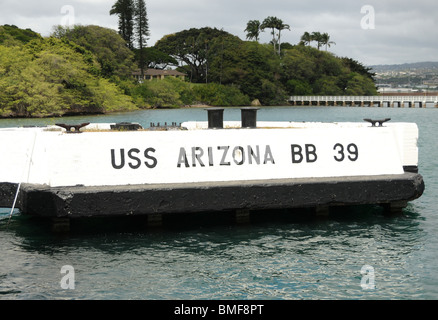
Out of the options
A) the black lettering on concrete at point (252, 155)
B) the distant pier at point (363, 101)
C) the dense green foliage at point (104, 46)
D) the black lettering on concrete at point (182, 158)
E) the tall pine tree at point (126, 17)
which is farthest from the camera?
the distant pier at point (363, 101)

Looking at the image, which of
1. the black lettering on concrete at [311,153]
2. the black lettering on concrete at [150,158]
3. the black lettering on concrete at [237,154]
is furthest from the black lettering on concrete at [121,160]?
the black lettering on concrete at [311,153]

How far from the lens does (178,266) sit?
10.8m

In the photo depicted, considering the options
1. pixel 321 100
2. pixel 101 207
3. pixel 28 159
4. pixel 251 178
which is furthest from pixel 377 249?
pixel 321 100

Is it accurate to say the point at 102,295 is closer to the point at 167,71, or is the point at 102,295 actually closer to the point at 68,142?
the point at 68,142

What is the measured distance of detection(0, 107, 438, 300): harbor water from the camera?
965 centimetres

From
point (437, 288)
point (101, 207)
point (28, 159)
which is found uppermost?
point (28, 159)

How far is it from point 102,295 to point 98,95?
74.9 m

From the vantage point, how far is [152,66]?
458 feet

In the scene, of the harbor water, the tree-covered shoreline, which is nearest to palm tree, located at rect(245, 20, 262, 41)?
the tree-covered shoreline

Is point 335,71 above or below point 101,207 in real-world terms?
above

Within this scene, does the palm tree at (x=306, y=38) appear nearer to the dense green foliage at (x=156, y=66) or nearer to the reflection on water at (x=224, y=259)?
the dense green foliage at (x=156, y=66)

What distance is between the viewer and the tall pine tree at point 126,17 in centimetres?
10600

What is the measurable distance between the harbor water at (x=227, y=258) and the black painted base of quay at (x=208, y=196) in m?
0.71

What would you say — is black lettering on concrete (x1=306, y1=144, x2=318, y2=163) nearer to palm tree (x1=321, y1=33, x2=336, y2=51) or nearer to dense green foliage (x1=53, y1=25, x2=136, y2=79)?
dense green foliage (x1=53, y1=25, x2=136, y2=79)
